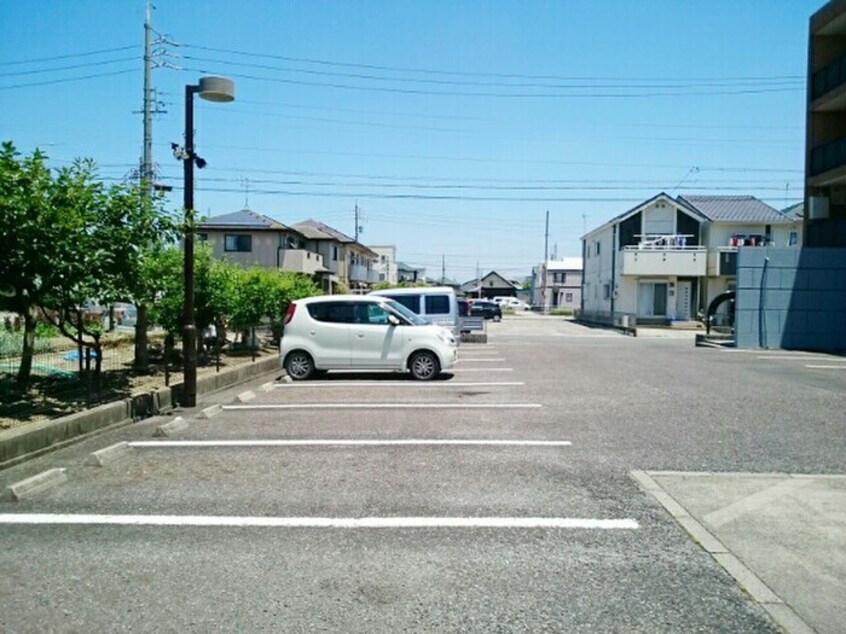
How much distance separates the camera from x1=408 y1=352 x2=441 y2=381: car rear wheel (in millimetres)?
12898

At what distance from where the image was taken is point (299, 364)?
13.2m

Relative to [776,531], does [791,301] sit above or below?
above

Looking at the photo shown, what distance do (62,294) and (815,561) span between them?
8.25 m

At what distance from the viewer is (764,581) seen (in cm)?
394

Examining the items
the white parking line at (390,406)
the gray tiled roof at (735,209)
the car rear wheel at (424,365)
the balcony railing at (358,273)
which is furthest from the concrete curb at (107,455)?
the balcony railing at (358,273)

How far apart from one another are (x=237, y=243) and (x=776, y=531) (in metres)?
38.2

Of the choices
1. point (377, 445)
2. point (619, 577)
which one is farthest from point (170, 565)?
point (377, 445)

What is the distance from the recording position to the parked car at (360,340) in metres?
12.9

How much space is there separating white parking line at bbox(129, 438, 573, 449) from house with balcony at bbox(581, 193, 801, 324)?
109 ft

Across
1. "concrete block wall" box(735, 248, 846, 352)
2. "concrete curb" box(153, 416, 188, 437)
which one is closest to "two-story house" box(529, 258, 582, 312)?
"concrete block wall" box(735, 248, 846, 352)

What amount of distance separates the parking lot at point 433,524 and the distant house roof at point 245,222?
3151 centimetres

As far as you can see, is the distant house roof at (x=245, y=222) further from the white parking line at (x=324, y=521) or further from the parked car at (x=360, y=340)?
the white parking line at (x=324, y=521)

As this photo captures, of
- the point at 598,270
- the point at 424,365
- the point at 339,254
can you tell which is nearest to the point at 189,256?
the point at 424,365

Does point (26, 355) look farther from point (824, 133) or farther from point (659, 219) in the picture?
point (659, 219)
